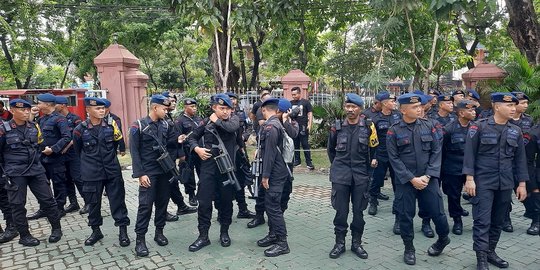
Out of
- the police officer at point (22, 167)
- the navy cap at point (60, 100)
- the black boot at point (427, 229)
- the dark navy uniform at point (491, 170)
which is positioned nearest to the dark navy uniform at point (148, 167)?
the police officer at point (22, 167)

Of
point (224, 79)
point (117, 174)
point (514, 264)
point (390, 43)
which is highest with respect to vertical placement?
point (390, 43)

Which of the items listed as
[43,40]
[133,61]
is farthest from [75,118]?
[43,40]

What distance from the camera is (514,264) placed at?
430 centimetres

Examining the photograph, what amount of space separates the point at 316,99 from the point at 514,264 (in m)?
8.39

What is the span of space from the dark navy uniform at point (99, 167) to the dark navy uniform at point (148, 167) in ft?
1.45

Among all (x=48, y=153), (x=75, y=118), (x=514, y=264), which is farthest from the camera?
(x=75, y=118)

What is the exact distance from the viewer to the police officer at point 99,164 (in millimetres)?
4965

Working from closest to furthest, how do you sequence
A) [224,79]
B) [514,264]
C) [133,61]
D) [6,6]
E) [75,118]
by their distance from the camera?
[514,264] → [75,118] → [224,79] → [133,61] → [6,6]

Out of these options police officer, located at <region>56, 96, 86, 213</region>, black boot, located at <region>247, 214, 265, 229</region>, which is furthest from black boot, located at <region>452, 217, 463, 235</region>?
police officer, located at <region>56, 96, 86, 213</region>

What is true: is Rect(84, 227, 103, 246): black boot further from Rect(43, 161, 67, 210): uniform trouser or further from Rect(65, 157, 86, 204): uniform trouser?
Rect(43, 161, 67, 210): uniform trouser

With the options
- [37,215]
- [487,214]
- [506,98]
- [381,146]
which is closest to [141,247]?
[37,215]

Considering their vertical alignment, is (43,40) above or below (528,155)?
above

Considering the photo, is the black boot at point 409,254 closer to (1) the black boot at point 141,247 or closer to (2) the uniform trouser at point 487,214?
(2) the uniform trouser at point 487,214

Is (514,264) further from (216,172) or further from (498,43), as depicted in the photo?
(498,43)
